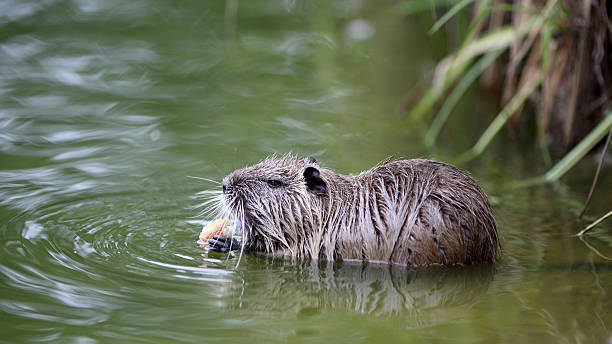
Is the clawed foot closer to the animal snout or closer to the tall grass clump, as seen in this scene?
the animal snout

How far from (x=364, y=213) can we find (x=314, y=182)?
13.6 inches

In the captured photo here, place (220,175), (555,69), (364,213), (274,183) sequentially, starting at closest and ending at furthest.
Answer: (364,213), (274,183), (220,175), (555,69)

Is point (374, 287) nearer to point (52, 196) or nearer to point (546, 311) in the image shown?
point (546, 311)

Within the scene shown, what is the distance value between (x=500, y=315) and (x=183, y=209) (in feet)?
6.59

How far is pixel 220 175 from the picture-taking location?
16.3ft

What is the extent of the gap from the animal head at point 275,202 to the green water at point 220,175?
0.78 feet

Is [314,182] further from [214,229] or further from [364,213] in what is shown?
[214,229]

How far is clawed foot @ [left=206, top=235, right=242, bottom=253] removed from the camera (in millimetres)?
3914

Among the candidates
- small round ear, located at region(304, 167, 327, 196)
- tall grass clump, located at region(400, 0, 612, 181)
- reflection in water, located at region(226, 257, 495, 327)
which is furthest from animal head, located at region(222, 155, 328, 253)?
tall grass clump, located at region(400, 0, 612, 181)

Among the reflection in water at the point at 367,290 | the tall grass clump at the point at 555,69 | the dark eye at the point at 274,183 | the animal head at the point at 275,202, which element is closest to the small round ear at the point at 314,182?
the animal head at the point at 275,202

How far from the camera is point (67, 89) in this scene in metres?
6.60

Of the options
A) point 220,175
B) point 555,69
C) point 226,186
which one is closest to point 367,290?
point 226,186

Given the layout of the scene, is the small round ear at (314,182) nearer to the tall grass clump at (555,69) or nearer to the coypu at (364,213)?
the coypu at (364,213)

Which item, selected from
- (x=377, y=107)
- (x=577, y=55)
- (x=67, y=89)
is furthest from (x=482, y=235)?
(x=67, y=89)
